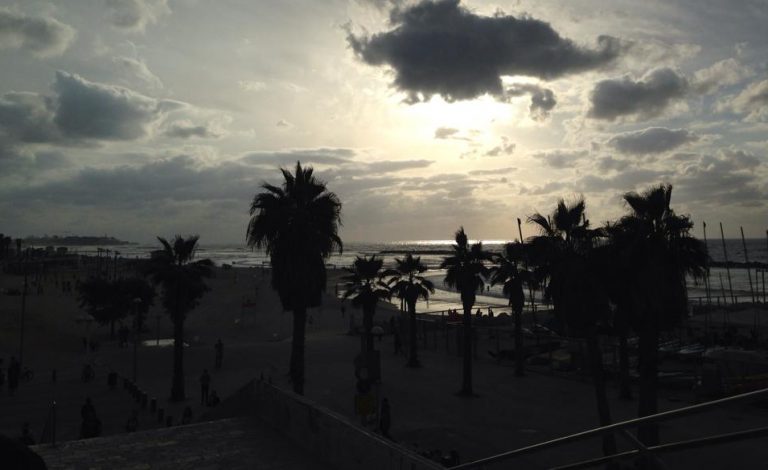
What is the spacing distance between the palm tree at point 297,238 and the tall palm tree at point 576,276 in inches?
312

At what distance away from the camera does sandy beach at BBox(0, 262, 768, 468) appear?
19.6 metres

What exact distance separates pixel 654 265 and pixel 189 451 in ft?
43.3

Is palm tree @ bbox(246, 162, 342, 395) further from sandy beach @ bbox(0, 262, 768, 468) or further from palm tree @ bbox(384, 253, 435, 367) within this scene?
palm tree @ bbox(384, 253, 435, 367)

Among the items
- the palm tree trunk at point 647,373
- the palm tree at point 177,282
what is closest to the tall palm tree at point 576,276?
the palm tree trunk at point 647,373

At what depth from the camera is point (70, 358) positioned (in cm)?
3822

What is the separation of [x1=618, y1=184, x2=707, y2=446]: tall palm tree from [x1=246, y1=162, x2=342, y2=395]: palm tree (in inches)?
421

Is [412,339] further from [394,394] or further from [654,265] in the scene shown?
[654,265]

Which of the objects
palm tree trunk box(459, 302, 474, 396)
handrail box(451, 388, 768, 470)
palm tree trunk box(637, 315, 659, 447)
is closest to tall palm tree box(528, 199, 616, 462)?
palm tree trunk box(637, 315, 659, 447)

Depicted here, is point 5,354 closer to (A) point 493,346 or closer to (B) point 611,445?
(A) point 493,346

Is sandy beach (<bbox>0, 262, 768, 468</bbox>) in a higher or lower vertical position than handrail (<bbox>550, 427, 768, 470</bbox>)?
lower

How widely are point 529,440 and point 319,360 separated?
18.5 meters

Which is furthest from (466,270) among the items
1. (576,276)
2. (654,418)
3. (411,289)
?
(654,418)

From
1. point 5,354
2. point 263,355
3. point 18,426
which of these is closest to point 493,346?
point 263,355

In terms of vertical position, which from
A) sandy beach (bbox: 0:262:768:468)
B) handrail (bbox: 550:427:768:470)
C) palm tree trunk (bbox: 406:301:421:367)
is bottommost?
sandy beach (bbox: 0:262:768:468)
